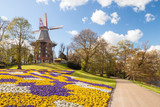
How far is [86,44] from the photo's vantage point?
119 ft

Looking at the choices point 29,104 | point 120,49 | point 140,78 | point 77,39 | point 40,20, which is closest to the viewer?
point 29,104

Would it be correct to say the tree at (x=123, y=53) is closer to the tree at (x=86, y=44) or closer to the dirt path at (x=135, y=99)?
the tree at (x=86, y=44)

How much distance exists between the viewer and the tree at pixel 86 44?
35.7m

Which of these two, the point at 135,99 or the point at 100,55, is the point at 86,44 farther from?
the point at 135,99

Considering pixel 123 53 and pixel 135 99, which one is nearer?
pixel 135 99

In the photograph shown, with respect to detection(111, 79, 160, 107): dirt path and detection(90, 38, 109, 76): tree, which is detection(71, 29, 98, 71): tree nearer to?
detection(90, 38, 109, 76): tree

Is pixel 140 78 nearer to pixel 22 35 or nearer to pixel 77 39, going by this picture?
pixel 77 39

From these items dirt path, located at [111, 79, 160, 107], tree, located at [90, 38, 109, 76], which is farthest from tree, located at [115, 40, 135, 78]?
dirt path, located at [111, 79, 160, 107]

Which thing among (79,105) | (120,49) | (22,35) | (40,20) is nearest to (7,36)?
(22,35)

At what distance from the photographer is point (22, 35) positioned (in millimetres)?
28453

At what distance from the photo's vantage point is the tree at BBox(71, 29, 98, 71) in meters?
35.7

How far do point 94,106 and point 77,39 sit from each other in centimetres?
3065

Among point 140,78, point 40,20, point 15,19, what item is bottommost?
point 140,78


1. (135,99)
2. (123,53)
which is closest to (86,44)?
(123,53)
